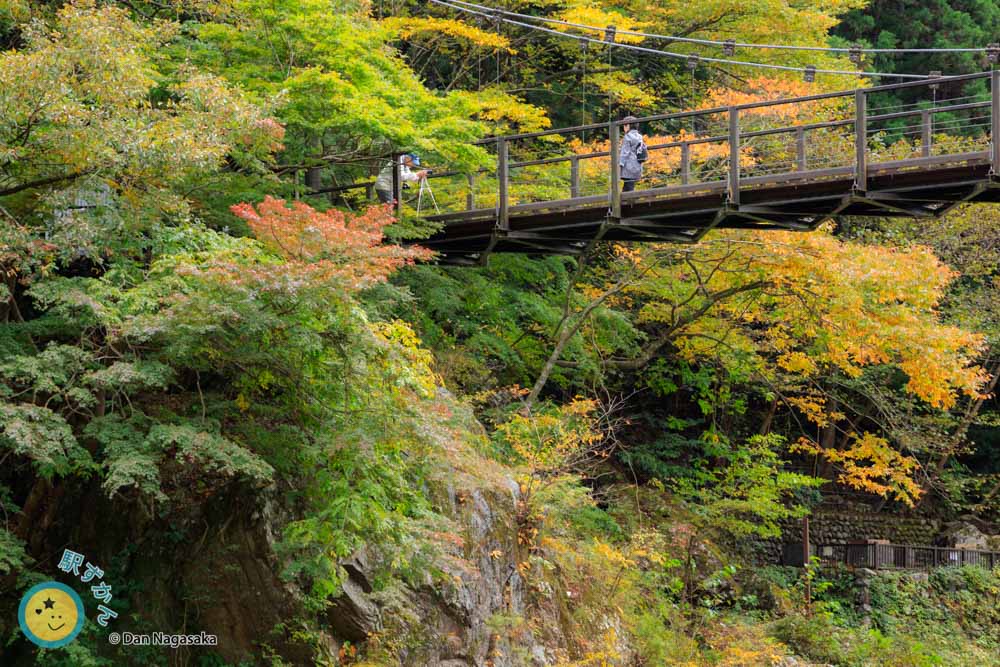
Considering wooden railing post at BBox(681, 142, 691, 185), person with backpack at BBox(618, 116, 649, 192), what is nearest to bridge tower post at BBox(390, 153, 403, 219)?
person with backpack at BBox(618, 116, 649, 192)

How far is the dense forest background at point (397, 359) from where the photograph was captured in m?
8.94

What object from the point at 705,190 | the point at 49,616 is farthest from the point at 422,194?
the point at 49,616

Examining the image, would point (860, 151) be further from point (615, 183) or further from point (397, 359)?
point (397, 359)

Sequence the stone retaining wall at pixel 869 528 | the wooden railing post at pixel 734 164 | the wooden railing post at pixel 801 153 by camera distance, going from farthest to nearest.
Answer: the stone retaining wall at pixel 869 528, the wooden railing post at pixel 734 164, the wooden railing post at pixel 801 153

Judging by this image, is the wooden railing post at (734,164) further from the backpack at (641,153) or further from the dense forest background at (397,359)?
the dense forest background at (397,359)

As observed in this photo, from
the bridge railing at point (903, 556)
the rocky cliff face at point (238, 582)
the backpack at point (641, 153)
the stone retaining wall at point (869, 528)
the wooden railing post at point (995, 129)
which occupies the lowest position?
the stone retaining wall at point (869, 528)

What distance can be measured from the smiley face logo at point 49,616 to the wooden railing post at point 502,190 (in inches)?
317

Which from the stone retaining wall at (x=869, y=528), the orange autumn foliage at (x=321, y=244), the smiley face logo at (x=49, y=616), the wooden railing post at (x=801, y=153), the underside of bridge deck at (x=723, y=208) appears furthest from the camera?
the stone retaining wall at (x=869, y=528)

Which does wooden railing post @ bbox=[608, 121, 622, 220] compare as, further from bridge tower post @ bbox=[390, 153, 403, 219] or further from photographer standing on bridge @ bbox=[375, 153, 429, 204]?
bridge tower post @ bbox=[390, 153, 403, 219]

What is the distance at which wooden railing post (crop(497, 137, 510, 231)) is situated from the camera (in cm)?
1521

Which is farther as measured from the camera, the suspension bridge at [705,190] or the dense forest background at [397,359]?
the suspension bridge at [705,190]

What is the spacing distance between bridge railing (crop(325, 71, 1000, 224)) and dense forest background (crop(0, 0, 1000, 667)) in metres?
0.68

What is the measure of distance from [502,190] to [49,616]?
8526mm

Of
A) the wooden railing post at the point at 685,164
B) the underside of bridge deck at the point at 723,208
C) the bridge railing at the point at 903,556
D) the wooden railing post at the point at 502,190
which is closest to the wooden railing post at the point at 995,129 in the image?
the underside of bridge deck at the point at 723,208
